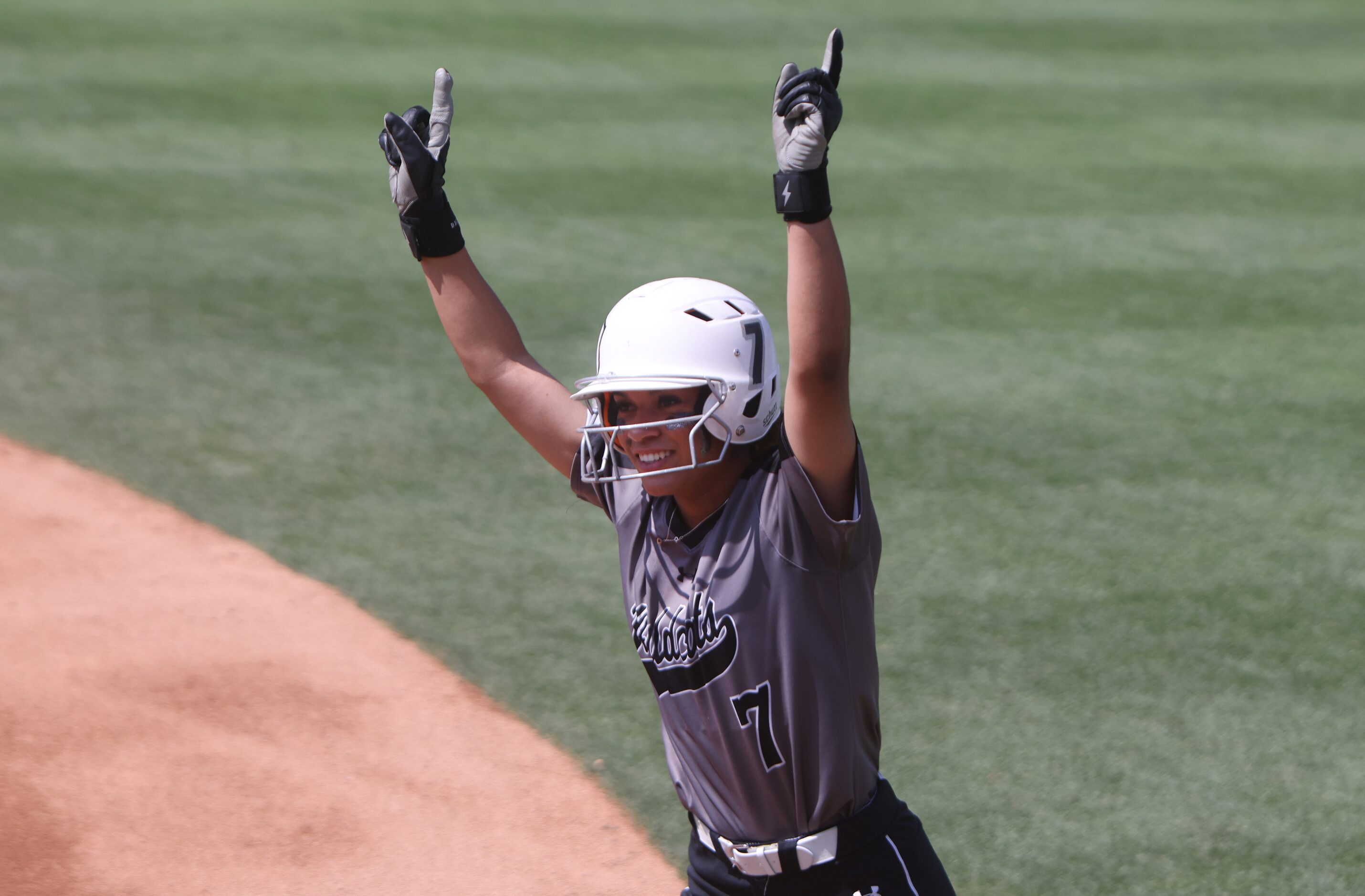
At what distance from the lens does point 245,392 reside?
25.5ft

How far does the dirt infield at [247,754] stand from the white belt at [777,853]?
4.83 ft

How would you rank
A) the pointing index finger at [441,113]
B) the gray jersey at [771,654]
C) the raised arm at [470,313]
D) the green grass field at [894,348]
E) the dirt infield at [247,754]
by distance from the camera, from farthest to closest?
the green grass field at [894,348] < the dirt infield at [247,754] < the pointing index finger at [441,113] < the raised arm at [470,313] < the gray jersey at [771,654]

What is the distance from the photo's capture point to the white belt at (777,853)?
294 centimetres

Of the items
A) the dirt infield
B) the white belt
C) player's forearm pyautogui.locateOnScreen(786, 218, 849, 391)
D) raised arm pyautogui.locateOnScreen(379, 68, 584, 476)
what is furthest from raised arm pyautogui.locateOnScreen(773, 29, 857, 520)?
the dirt infield

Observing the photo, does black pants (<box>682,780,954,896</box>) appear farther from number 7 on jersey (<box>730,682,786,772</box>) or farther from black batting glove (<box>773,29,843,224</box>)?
black batting glove (<box>773,29,843,224</box>)

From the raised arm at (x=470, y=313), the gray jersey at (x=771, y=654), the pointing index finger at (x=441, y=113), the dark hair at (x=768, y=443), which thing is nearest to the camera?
the gray jersey at (x=771, y=654)

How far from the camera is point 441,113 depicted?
11.9 ft

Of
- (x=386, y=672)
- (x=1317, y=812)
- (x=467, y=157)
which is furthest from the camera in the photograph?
(x=467, y=157)

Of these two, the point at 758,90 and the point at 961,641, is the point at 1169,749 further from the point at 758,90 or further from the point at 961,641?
the point at 758,90

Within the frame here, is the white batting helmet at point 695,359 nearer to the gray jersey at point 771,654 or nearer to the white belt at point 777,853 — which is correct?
the gray jersey at point 771,654

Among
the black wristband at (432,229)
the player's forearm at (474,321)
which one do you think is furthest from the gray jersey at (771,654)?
the black wristband at (432,229)

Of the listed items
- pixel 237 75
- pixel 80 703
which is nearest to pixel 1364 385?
pixel 80 703

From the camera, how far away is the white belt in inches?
116

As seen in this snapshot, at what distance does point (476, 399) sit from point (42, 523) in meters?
2.25
